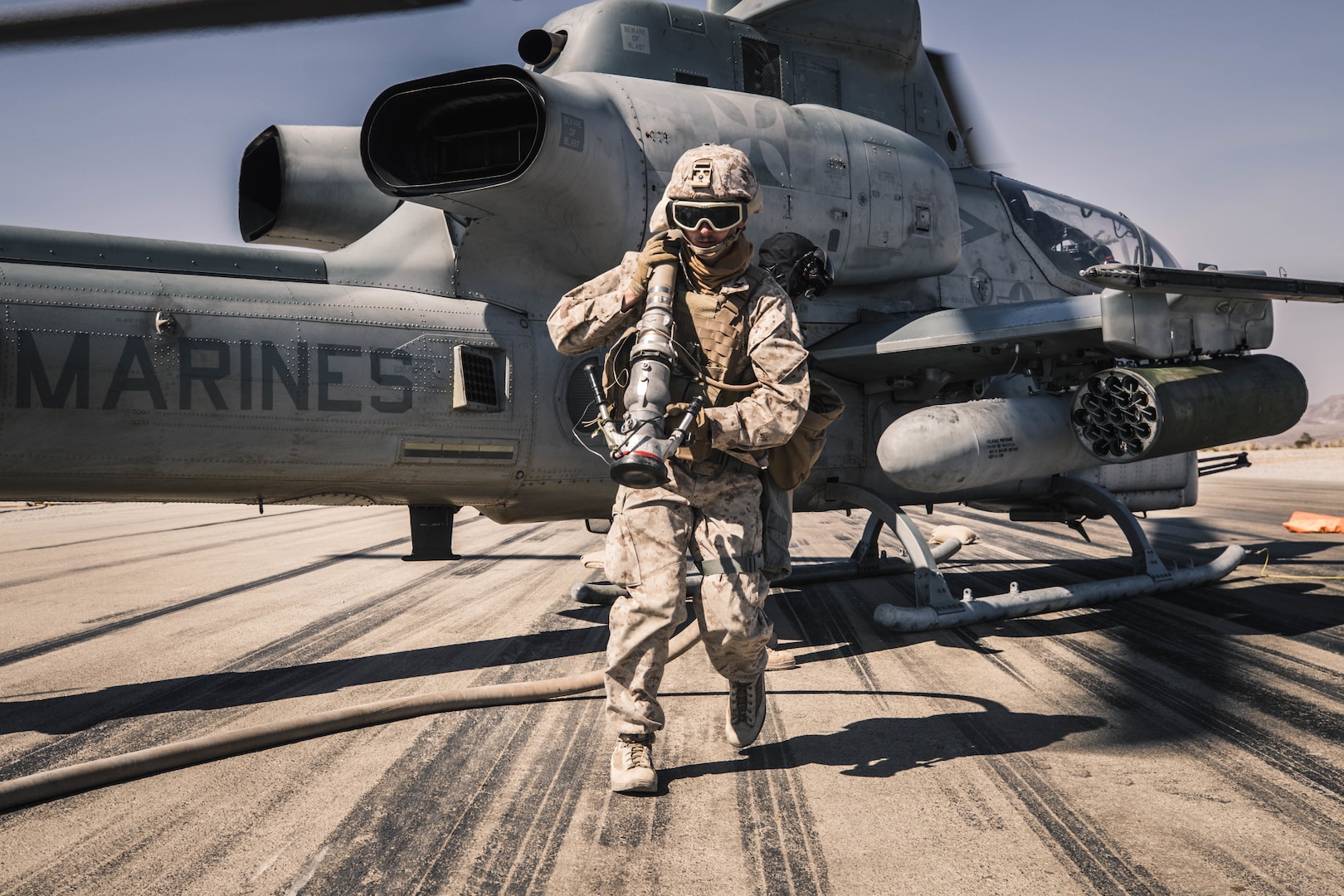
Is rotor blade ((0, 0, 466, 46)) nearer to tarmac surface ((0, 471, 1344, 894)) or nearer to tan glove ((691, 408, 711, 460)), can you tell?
tan glove ((691, 408, 711, 460))

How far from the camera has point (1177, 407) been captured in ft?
18.2

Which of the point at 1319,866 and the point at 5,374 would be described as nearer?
the point at 1319,866

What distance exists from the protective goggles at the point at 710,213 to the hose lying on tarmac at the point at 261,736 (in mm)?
2186

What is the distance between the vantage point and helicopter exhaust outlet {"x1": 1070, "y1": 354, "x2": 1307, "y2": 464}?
5.55 metres

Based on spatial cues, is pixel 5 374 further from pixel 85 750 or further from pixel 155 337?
pixel 85 750

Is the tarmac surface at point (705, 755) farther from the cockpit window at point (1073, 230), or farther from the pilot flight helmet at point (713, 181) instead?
the cockpit window at point (1073, 230)

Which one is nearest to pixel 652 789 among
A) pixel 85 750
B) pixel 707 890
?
pixel 707 890

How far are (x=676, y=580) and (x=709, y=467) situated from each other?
1.55 feet

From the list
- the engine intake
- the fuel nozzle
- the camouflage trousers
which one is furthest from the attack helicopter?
the camouflage trousers

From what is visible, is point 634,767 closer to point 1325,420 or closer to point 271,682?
point 271,682

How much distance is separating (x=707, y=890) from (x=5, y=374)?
3.86 meters

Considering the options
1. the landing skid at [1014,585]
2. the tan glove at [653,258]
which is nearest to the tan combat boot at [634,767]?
the tan glove at [653,258]

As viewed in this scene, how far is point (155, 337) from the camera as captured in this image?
453cm

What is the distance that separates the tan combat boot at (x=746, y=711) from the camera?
3719 mm
